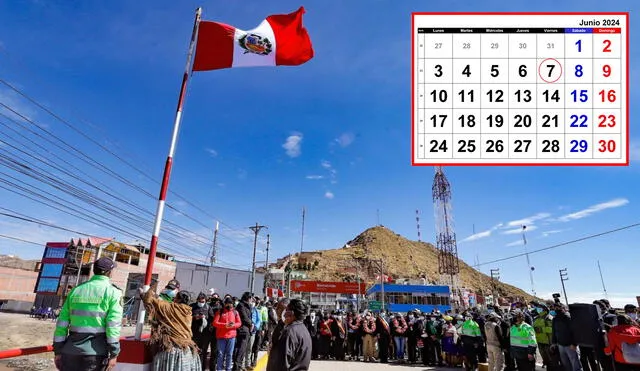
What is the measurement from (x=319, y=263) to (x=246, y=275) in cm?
7550

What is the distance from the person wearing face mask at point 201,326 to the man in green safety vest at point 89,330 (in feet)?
14.6

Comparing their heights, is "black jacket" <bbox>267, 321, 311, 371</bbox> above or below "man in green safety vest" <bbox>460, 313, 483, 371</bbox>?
above

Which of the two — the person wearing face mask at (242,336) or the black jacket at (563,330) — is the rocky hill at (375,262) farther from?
the person wearing face mask at (242,336)

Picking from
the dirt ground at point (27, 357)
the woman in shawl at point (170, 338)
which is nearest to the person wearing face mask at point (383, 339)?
the woman in shawl at point (170, 338)

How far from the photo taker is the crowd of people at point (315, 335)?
386 centimetres

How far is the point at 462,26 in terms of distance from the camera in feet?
25.8

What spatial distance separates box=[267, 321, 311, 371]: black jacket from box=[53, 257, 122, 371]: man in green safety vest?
172 cm

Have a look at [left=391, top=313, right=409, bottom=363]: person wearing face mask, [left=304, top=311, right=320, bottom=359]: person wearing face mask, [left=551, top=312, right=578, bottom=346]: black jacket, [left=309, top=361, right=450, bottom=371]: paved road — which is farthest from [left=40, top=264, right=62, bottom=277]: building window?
[left=551, top=312, right=578, bottom=346]: black jacket

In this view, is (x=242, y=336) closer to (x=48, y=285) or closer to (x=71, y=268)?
(x=71, y=268)

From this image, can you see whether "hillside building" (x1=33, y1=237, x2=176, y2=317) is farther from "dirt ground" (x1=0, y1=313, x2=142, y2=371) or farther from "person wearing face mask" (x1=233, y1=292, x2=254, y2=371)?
"person wearing face mask" (x1=233, y1=292, x2=254, y2=371)

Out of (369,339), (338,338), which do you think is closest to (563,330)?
(369,339)

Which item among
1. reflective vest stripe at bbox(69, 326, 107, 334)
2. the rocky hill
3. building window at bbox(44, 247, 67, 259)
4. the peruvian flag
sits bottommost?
reflective vest stripe at bbox(69, 326, 107, 334)

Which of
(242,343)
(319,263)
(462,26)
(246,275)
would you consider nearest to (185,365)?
(242,343)

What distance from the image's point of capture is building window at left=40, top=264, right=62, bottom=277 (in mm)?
51469
